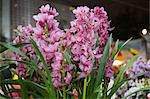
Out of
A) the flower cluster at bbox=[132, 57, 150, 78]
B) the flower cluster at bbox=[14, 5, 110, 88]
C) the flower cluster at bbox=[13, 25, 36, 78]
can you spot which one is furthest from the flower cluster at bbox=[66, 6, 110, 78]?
the flower cluster at bbox=[132, 57, 150, 78]

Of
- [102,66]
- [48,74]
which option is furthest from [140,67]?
[48,74]

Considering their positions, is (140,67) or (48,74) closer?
(48,74)

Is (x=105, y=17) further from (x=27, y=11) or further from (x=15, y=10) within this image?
(x=15, y=10)

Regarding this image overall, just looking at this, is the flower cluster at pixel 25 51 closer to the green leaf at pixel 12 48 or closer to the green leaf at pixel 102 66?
the green leaf at pixel 12 48

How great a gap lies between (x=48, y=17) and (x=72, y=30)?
89 millimetres

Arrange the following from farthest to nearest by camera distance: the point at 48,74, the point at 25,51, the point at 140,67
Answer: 1. the point at 140,67
2. the point at 25,51
3. the point at 48,74

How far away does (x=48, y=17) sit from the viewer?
101 centimetres

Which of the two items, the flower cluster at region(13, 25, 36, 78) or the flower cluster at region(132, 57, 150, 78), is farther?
the flower cluster at region(132, 57, 150, 78)

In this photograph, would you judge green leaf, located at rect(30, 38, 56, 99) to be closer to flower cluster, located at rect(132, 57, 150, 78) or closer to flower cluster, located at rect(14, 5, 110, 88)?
flower cluster, located at rect(14, 5, 110, 88)

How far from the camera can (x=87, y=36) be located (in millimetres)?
1015

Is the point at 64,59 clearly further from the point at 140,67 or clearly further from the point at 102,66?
the point at 140,67

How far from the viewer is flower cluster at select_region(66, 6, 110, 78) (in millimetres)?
996

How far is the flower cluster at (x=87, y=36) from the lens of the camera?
100 cm

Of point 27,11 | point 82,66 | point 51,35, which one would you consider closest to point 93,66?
point 82,66
